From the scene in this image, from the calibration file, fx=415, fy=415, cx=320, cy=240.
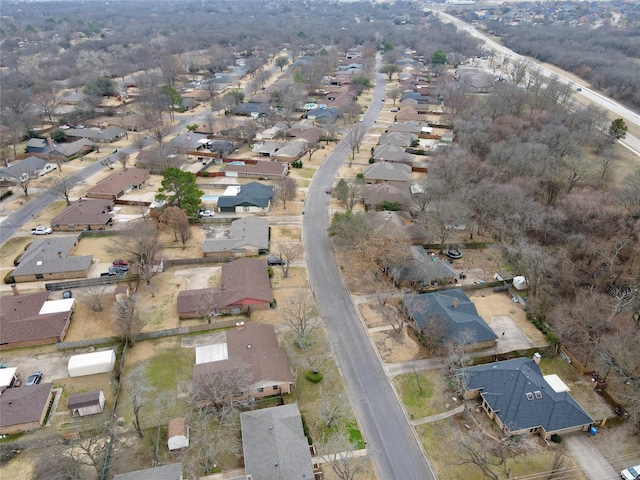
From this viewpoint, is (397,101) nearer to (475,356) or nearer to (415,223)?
(415,223)

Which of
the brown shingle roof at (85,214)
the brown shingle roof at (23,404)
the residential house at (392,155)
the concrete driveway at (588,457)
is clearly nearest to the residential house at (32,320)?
the brown shingle roof at (23,404)

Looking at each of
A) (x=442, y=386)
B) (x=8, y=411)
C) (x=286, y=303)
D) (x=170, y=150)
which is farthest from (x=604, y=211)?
(x=170, y=150)

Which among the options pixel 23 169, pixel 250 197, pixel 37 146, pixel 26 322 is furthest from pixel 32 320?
pixel 37 146

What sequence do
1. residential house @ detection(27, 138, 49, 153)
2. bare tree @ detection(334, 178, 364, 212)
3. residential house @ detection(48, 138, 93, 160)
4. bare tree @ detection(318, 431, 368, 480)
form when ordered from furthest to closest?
1. residential house @ detection(27, 138, 49, 153)
2. residential house @ detection(48, 138, 93, 160)
3. bare tree @ detection(334, 178, 364, 212)
4. bare tree @ detection(318, 431, 368, 480)

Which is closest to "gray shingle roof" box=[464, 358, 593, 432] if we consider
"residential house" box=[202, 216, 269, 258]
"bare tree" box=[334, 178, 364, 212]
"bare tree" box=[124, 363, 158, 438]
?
"bare tree" box=[124, 363, 158, 438]

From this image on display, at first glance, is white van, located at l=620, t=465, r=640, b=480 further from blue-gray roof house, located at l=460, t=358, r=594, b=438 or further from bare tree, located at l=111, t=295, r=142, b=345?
bare tree, located at l=111, t=295, r=142, b=345

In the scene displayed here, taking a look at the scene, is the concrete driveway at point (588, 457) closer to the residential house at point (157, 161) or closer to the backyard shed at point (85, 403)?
the backyard shed at point (85, 403)
